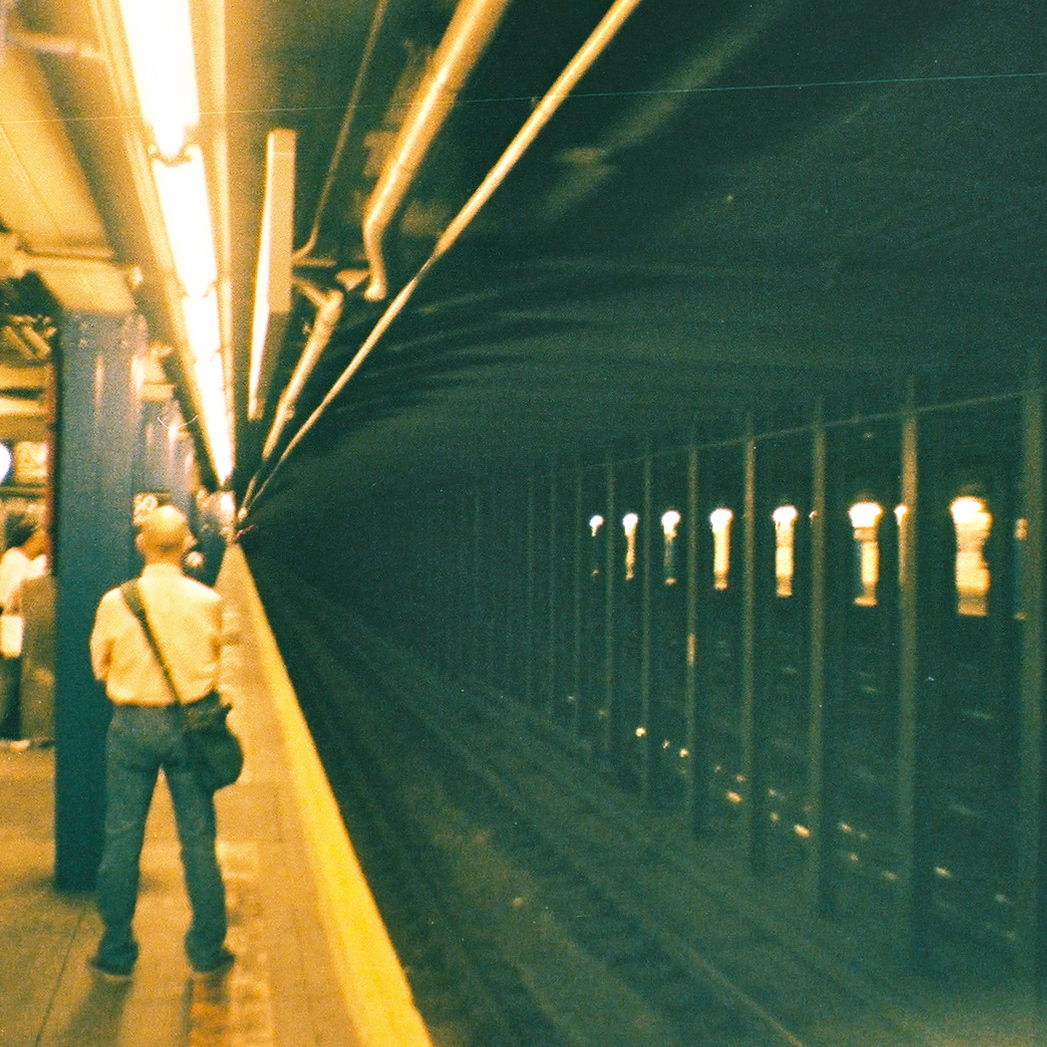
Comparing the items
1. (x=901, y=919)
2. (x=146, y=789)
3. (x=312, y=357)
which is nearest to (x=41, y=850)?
(x=146, y=789)

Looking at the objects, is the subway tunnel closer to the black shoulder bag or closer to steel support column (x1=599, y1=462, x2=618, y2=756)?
steel support column (x1=599, y1=462, x2=618, y2=756)

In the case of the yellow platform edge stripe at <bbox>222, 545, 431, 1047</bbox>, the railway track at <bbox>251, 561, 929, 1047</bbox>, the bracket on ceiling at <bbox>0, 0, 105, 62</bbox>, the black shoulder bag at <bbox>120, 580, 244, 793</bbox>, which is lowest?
the railway track at <bbox>251, 561, 929, 1047</bbox>

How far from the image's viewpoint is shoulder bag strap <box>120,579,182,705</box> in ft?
13.4

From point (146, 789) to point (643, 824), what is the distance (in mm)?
6262

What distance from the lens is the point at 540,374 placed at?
7.64 meters

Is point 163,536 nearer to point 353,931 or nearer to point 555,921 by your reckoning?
point 353,931

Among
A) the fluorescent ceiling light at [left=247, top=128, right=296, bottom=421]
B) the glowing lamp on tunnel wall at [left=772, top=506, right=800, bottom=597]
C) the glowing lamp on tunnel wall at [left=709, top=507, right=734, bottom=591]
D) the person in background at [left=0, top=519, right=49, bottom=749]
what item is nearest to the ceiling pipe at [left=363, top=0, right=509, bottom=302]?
the fluorescent ceiling light at [left=247, top=128, right=296, bottom=421]

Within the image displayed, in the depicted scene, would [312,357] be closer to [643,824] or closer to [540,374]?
[540,374]

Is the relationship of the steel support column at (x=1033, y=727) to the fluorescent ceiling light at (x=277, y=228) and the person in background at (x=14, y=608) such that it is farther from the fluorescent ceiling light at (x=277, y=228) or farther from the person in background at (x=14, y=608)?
the person in background at (x=14, y=608)

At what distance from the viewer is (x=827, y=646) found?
24.8 feet

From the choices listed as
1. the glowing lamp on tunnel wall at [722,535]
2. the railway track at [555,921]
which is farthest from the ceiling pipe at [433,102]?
the glowing lamp on tunnel wall at [722,535]

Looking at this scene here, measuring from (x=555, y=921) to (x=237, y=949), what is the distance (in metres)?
3.64

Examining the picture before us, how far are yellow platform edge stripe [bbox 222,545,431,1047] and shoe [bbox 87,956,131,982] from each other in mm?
714

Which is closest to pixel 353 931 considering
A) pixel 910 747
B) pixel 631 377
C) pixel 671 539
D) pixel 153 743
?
pixel 153 743
